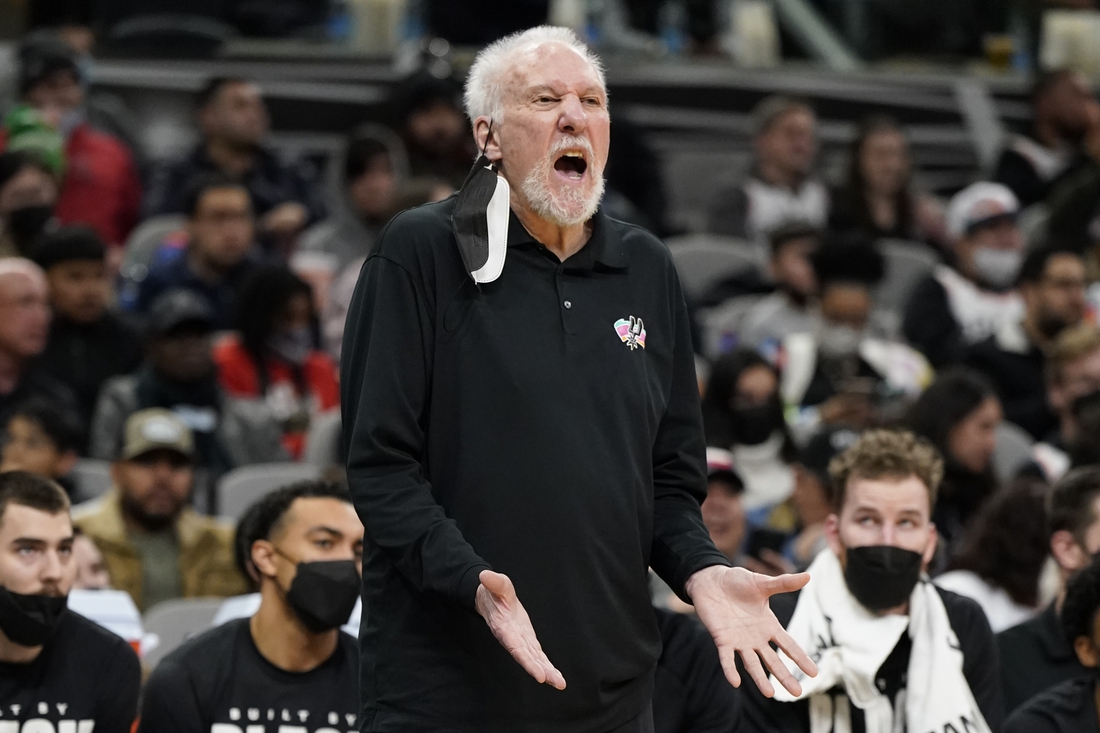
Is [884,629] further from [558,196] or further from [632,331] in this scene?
[558,196]

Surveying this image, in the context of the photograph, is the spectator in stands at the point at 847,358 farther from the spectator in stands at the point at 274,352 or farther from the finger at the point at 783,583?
Result: the finger at the point at 783,583

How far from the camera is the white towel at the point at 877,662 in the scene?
373cm

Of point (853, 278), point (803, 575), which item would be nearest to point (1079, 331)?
point (853, 278)

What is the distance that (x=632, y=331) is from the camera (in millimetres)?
2605

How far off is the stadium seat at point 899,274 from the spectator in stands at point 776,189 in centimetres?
50

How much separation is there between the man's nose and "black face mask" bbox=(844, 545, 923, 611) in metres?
1.64

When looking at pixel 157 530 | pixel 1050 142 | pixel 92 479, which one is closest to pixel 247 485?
pixel 157 530

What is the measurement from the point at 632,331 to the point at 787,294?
5.23 metres

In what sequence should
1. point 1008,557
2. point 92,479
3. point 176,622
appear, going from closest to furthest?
point 176,622
point 1008,557
point 92,479

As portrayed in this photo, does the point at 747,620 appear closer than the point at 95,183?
Yes

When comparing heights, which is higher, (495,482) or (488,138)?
(488,138)

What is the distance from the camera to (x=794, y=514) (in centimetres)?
624

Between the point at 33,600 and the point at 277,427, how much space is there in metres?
2.78

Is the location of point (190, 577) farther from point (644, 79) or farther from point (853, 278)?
point (644, 79)
